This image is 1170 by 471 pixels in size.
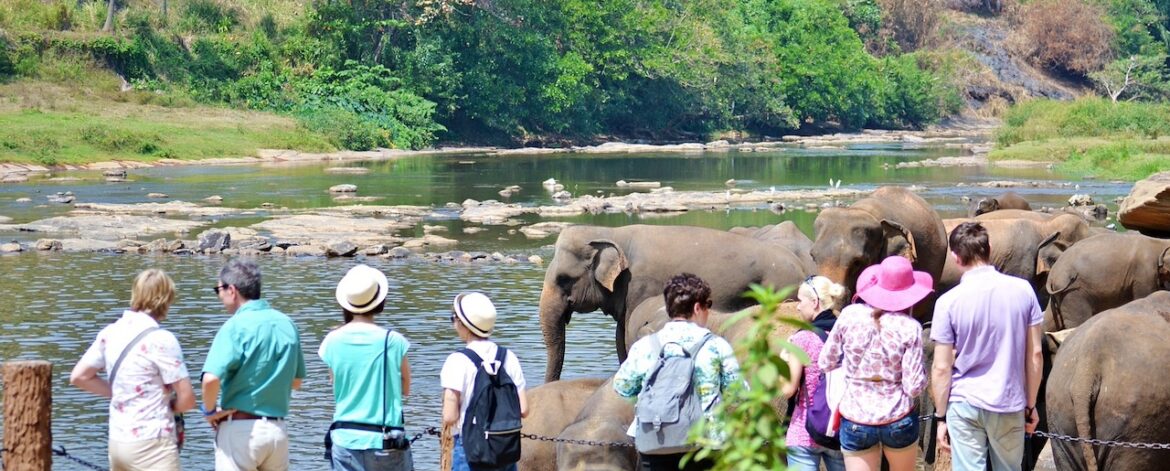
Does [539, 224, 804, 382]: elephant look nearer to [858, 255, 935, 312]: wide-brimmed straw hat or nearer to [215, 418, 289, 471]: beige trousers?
[858, 255, 935, 312]: wide-brimmed straw hat

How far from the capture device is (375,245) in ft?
93.1

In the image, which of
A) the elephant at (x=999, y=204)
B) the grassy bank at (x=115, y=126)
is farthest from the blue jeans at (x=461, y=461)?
the grassy bank at (x=115, y=126)

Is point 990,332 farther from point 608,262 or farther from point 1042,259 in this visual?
point 1042,259

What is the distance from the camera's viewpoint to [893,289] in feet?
23.7

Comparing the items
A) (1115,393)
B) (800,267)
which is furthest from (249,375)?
(800,267)

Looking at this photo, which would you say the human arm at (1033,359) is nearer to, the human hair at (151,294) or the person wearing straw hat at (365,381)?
the person wearing straw hat at (365,381)

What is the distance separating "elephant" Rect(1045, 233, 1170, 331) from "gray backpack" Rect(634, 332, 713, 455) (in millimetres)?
8148

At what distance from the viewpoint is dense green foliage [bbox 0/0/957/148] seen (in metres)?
60.5

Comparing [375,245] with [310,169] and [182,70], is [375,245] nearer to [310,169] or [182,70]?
[310,169]

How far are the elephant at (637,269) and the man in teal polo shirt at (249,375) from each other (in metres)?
7.32

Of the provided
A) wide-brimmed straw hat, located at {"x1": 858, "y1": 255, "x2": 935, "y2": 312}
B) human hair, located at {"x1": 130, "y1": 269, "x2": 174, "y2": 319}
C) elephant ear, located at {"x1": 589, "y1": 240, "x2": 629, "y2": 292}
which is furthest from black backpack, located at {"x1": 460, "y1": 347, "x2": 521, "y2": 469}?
elephant ear, located at {"x1": 589, "y1": 240, "x2": 629, "y2": 292}

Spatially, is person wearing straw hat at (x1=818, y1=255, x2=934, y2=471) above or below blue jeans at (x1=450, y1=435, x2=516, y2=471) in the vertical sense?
above

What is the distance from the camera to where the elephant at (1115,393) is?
336 inches

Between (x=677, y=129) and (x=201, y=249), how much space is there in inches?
2164
